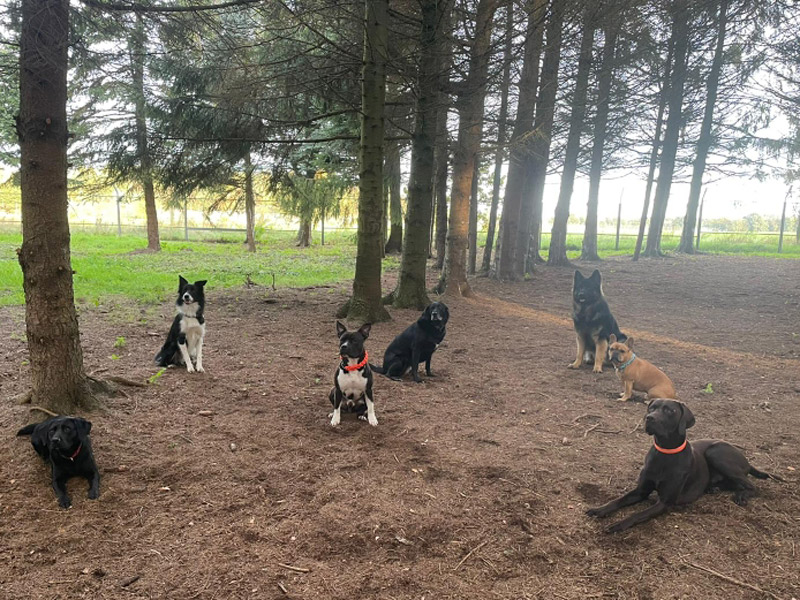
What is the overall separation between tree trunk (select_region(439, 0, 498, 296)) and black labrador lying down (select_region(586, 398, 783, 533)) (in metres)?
7.41

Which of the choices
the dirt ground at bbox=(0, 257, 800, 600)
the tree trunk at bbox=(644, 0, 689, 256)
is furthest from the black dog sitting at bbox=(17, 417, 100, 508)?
the tree trunk at bbox=(644, 0, 689, 256)

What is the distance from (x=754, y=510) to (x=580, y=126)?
1338cm

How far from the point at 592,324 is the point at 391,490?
4.58m

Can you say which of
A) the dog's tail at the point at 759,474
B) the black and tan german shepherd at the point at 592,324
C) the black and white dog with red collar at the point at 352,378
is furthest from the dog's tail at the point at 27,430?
the black and tan german shepherd at the point at 592,324

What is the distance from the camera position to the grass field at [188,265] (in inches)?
465

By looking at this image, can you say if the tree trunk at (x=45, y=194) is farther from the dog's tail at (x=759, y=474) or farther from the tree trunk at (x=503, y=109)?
the tree trunk at (x=503, y=109)

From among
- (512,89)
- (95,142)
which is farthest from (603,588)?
(512,89)

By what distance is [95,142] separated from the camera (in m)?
9.62

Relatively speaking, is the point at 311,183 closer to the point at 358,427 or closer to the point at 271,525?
the point at 358,427

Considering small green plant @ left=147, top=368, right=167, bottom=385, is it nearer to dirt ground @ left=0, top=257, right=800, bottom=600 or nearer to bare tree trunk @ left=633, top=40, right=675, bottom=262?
dirt ground @ left=0, top=257, right=800, bottom=600

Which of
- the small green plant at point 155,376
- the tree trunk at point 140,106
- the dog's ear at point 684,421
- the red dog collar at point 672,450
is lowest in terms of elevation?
the small green plant at point 155,376

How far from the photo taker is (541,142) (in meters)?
14.5

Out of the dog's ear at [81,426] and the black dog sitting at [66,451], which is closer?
the black dog sitting at [66,451]

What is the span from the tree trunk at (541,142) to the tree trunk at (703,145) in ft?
25.0
